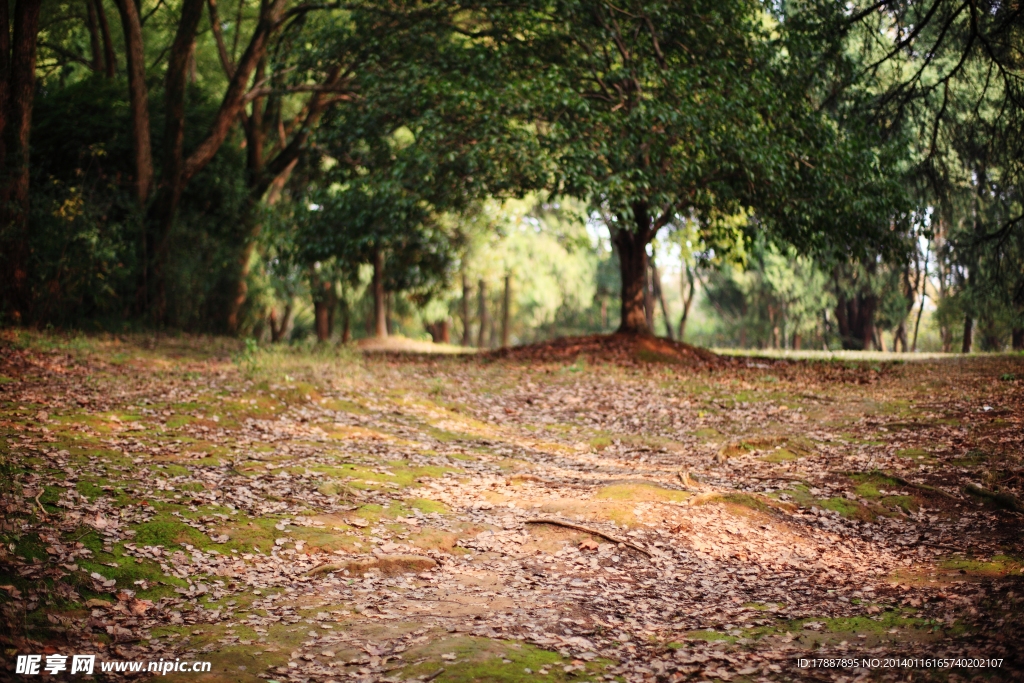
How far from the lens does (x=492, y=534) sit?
6574mm

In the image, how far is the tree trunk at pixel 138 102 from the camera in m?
16.4

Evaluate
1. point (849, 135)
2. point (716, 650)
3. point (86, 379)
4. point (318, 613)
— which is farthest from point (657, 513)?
point (849, 135)

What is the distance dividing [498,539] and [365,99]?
13.8 meters

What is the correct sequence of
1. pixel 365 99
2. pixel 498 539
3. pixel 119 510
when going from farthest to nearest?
pixel 365 99 < pixel 498 539 < pixel 119 510

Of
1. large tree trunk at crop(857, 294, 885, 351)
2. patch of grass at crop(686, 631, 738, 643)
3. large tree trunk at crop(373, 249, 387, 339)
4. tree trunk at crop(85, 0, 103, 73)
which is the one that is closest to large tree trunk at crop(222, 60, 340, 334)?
tree trunk at crop(85, 0, 103, 73)

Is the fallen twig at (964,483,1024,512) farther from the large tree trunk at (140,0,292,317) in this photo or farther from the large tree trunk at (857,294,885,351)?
the large tree trunk at (857,294,885,351)

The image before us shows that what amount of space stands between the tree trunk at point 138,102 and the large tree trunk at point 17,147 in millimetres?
3510

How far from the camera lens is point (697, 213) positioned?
17.3 metres

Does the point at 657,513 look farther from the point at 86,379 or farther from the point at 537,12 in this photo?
the point at 537,12

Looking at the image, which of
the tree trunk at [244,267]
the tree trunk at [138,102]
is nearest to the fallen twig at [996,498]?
the tree trunk at [138,102]

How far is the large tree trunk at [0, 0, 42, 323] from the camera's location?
12820mm

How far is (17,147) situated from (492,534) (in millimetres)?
12500

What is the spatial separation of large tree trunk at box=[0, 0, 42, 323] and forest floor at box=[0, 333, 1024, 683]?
7.09 ft

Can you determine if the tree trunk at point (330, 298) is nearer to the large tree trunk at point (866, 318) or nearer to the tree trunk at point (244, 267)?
the tree trunk at point (244, 267)
